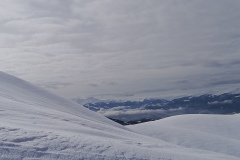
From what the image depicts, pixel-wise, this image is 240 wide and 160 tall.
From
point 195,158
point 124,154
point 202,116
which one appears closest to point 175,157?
point 195,158

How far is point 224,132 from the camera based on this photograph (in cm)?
2175

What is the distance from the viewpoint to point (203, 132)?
66.0 feet

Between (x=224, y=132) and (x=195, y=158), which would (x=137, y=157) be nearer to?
(x=195, y=158)

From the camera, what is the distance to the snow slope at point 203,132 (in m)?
16.3

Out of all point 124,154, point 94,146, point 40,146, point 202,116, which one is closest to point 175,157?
point 124,154

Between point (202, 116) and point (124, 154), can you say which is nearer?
point (124, 154)

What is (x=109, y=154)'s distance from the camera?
15.8ft

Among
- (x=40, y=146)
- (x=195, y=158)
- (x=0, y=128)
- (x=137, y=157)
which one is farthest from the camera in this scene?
(x=195, y=158)

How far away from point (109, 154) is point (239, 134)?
724 inches

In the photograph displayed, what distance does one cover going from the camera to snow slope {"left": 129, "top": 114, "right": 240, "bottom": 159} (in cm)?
1631

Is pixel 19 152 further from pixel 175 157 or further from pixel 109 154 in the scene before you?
pixel 175 157

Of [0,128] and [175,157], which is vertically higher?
[0,128]

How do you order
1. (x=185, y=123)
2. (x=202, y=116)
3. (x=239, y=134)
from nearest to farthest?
(x=239, y=134)
(x=185, y=123)
(x=202, y=116)

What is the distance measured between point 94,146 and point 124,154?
0.50m
